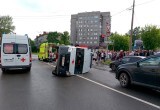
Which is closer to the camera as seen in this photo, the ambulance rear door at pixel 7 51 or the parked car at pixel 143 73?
the parked car at pixel 143 73

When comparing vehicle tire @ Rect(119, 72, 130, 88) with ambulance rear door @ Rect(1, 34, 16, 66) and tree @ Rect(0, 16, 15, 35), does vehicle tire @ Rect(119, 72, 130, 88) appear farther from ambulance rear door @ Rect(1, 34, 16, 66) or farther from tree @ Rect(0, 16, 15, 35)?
tree @ Rect(0, 16, 15, 35)

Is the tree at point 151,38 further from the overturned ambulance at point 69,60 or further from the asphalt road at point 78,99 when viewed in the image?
the asphalt road at point 78,99

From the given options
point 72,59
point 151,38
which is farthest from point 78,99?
point 151,38

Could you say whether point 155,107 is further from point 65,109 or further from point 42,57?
point 42,57

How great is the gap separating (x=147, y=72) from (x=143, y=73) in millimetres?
204

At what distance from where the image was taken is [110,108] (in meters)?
6.12

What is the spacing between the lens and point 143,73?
8328mm

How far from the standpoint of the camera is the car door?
7871mm

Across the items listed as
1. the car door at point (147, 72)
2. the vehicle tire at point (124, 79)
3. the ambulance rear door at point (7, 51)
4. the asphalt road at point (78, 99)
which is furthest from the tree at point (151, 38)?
the asphalt road at point (78, 99)

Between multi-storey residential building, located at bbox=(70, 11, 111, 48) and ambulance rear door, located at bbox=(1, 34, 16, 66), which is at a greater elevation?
multi-storey residential building, located at bbox=(70, 11, 111, 48)

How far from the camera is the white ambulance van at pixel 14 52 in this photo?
13.9 metres

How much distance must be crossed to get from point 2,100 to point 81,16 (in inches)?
→ 4967

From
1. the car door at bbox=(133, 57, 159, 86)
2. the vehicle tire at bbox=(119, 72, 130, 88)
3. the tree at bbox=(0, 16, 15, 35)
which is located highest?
the tree at bbox=(0, 16, 15, 35)

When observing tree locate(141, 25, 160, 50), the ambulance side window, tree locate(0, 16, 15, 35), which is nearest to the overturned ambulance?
the ambulance side window
